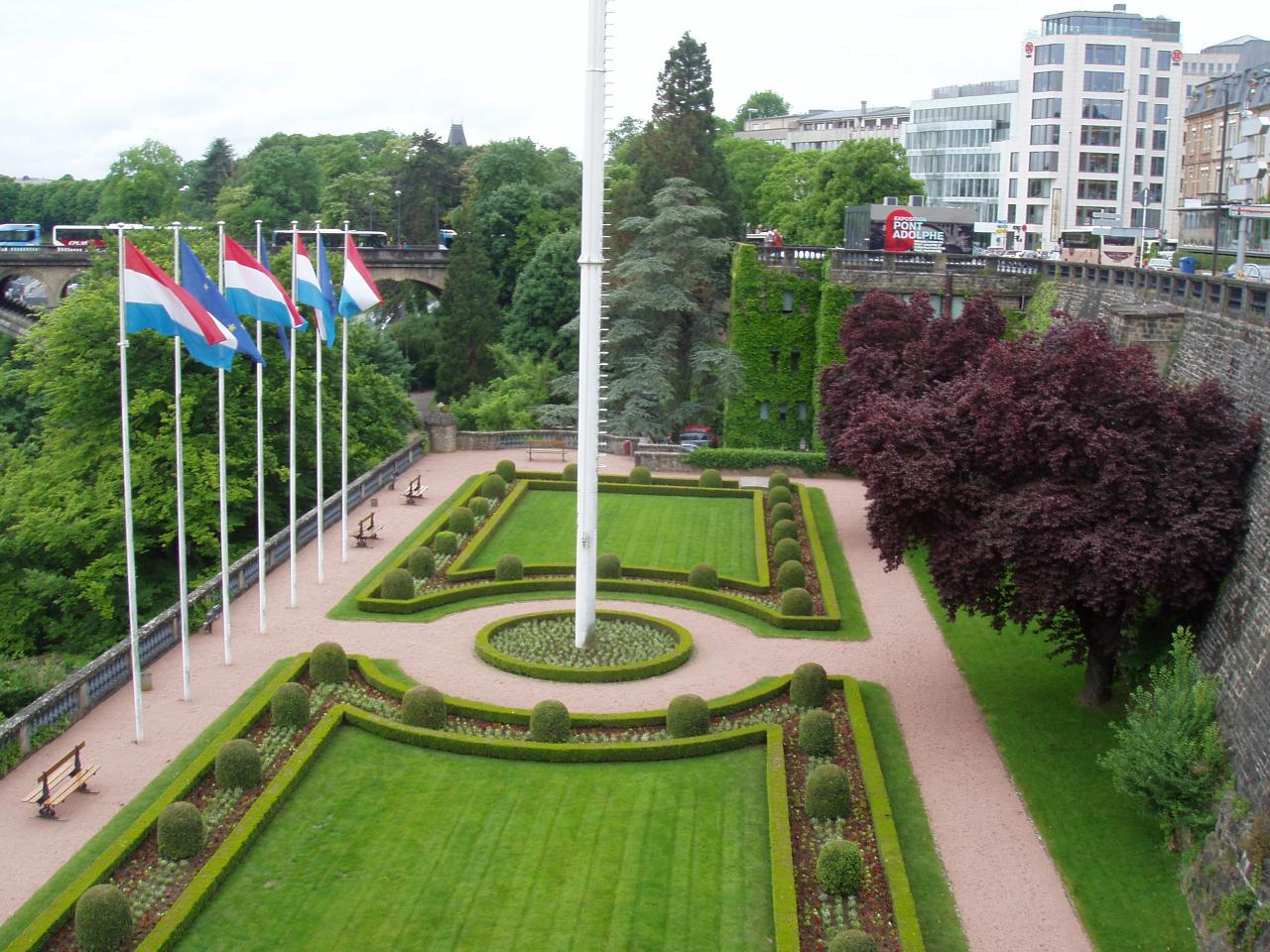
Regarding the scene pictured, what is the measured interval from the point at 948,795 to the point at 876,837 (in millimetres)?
3021

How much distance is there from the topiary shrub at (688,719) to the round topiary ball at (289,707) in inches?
282

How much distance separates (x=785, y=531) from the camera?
4097cm

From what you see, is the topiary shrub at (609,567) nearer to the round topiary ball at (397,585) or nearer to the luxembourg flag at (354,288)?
the round topiary ball at (397,585)

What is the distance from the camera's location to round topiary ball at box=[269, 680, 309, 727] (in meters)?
26.5

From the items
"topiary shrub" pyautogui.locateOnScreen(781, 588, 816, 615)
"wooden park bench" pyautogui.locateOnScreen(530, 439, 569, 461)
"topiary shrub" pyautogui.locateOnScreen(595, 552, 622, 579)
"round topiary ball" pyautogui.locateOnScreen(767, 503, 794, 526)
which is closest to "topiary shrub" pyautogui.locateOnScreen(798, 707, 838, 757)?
"topiary shrub" pyautogui.locateOnScreen(781, 588, 816, 615)

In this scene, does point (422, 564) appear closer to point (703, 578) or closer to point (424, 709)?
point (703, 578)

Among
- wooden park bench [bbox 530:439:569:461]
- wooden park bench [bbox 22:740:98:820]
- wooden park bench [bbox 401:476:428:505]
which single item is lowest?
wooden park bench [bbox 22:740:98:820]

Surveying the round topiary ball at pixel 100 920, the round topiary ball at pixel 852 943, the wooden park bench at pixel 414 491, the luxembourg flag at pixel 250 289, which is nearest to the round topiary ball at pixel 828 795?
the round topiary ball at pixel 852 943

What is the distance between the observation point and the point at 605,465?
54594 millimetres

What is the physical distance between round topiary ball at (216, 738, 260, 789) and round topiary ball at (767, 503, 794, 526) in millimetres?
22595

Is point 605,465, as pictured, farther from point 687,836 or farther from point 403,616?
point 687,836

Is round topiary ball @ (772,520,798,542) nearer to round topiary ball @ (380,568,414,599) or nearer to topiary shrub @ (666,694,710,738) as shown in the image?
round topiary ball @ (380,568,414,599)

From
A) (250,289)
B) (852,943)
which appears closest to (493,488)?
(250,289)

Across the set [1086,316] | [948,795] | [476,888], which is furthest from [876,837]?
[1086,316]
